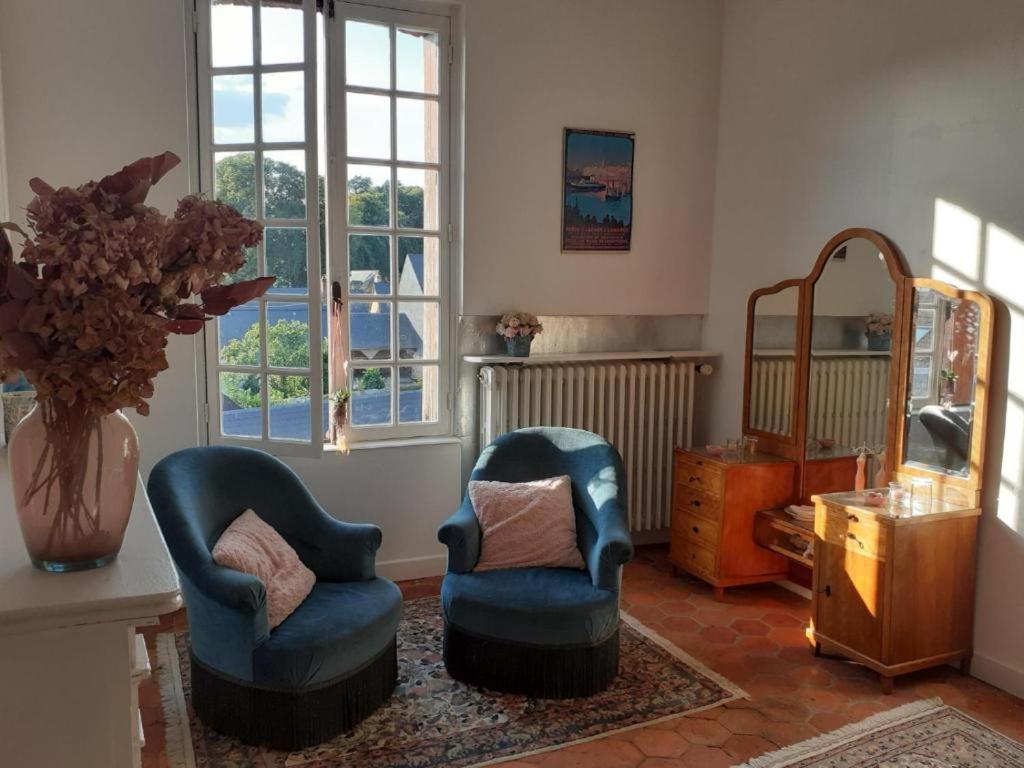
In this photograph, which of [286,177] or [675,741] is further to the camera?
[286,177]

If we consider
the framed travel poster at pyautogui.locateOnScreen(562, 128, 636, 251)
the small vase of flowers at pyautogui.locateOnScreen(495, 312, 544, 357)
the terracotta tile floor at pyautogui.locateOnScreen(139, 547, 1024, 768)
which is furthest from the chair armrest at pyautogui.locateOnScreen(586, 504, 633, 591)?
the framed travel poster at pyautogui.locateOnScreen(562, 128, 636, 251)

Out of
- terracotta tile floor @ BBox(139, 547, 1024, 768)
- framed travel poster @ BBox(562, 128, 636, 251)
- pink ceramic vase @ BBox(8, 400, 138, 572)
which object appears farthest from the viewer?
framed travel poster @ BBox(562, 128, 636, 251)

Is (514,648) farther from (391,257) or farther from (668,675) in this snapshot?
(391,257)

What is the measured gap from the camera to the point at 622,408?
4.87 metres

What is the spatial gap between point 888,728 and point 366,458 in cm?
263

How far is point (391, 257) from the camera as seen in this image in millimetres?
4457

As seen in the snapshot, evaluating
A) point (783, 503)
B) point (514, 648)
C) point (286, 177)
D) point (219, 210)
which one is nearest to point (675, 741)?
point (514, 648)

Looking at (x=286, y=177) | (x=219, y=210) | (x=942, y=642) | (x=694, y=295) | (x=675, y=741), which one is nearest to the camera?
(x=219, y=210)

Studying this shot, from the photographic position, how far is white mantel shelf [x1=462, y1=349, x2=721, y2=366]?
458 cm

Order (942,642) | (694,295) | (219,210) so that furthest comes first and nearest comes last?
(694,295) → (942,642) → (219,210)

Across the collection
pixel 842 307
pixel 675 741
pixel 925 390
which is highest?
pixel 842 307

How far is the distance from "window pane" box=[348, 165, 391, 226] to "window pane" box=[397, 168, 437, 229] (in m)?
0.08

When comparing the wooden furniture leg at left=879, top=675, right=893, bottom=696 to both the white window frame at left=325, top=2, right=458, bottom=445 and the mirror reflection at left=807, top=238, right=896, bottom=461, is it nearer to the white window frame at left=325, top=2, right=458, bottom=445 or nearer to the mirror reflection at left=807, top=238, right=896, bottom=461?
the mirror reflection at left=807, top=238, right=896, bottom=461

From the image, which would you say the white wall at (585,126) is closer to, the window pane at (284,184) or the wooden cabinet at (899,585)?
the window pane at (284,184)
